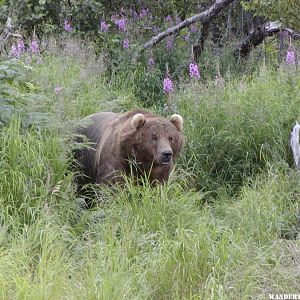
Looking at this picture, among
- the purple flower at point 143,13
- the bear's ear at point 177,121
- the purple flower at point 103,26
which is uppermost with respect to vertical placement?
the purple flower at point 143,13

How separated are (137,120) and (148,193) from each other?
105cm

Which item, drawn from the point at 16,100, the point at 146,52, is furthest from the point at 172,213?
the point at 146,52

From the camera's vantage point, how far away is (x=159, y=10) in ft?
41.2

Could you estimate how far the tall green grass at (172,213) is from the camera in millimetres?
4609

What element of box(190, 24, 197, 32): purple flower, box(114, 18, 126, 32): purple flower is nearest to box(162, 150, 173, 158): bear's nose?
box(114, 18, 126, 32): purple flower

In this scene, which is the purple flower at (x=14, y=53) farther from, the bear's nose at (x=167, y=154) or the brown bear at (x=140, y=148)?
the bear's nose at (x=167, y=154)

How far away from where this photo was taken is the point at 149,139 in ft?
22.2

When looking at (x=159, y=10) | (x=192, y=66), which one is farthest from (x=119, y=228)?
(x=159, y=10)

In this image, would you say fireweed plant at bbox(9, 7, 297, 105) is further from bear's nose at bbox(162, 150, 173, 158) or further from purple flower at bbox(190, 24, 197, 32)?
bear's nose at bbox(162, 150, 173, 158)

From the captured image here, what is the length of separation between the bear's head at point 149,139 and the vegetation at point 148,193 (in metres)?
0.25

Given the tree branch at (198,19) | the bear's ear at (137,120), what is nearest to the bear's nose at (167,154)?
the bear's ear at (137,120)

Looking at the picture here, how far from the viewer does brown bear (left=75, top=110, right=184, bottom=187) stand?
668 cm

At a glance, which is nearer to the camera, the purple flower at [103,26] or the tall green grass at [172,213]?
the tall green grass at [172,213]

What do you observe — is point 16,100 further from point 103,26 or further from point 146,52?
point 103,26
